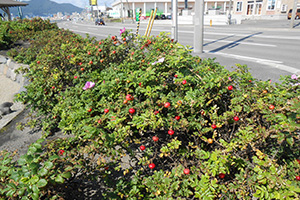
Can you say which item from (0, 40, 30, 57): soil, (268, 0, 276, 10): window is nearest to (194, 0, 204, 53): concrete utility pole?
(0, 40, 30, 57): soil

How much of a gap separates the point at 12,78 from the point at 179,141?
31.3 ft

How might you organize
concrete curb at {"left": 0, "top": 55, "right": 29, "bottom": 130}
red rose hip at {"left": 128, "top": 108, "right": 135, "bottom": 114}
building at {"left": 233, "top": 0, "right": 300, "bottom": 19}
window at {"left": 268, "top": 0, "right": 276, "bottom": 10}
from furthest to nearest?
1. window at {"left": 268, "top": 0, "right": 276, "bottom": 10}
2. building at {"left": 233, "top": 0, "right": 300, "bottom": 19}
3. concrete curb at {"left": 0, "top": 55, "right": 29, "bottom": 130}
4. red rose hip at {"left": 128, "top": 108, "right": 135, "bottom": 114}

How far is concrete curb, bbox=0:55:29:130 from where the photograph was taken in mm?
5377

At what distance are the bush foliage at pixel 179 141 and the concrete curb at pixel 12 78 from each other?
122 inches

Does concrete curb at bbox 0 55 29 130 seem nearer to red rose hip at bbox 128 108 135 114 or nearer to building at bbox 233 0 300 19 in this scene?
red rose hip at bbox 128 108 135 114

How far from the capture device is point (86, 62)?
12.2 feet

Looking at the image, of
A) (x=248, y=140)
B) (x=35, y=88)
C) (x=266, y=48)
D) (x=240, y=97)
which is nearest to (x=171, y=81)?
(x=240, y=97)

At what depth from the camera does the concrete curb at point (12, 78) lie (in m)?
5.38

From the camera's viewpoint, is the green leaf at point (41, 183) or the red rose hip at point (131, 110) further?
the red rose hip at point (131, 110)

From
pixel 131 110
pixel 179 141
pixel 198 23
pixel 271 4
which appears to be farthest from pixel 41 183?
pixel 271 4

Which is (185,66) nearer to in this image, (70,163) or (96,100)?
(96,100)

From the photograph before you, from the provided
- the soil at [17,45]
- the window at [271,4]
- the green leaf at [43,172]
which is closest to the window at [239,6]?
the window at [271,4]

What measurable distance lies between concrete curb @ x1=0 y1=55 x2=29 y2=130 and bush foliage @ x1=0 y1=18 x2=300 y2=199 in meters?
3.11

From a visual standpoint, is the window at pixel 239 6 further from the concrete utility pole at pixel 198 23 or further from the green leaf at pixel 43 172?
the green leaf at pixel 43 172
